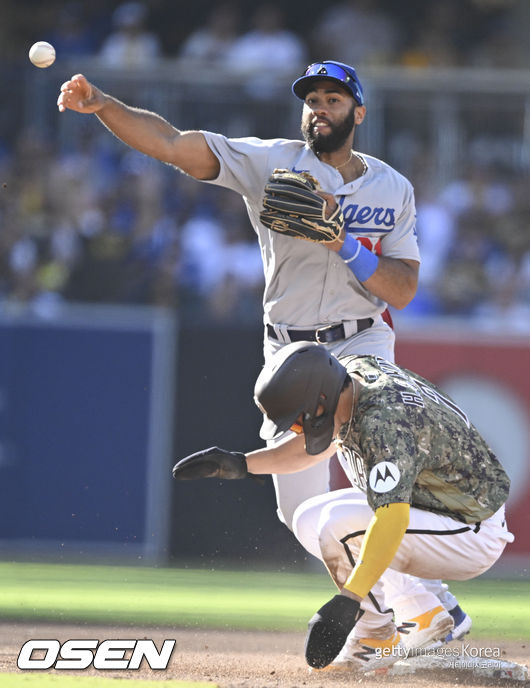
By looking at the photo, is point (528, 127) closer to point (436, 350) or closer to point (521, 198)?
point (521, 198)

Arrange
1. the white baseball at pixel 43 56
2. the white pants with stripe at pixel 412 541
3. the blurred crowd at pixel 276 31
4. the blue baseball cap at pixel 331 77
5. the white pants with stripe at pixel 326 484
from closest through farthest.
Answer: the white pants with stripe at pixel 412 541 → the white pants with stripe at pixel 326 484 → the white baseball at pixel 43 56 → the blue baseball cap at pixel 331 77 → the blurred crowd at pixel 276 31

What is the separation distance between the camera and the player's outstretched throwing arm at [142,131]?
196 inches

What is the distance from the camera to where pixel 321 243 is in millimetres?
5145

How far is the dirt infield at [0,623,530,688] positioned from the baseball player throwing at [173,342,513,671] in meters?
0.24

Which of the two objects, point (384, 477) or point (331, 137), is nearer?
point (384, 477)

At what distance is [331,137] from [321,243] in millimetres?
580

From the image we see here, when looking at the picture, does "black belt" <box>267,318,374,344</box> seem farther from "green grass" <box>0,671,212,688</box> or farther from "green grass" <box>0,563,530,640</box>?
"green grass" <box>0,563,530,640</box>

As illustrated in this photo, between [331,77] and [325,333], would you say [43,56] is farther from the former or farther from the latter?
[325,333]

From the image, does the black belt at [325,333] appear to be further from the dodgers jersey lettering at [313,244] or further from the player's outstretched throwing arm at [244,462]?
the player's outstretched throwing arm at [244,462]

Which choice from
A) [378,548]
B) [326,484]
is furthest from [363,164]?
[378,548]

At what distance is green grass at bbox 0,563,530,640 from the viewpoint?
6.96 meters

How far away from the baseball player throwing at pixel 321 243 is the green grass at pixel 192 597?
1770mm

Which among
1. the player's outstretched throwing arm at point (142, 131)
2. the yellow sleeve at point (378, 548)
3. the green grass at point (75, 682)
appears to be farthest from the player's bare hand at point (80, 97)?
the green grass at point (75, 682)

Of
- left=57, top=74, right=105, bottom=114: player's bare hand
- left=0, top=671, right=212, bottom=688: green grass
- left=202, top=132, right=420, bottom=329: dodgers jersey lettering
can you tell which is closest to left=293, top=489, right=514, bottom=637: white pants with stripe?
left=0, top=671, right=212, bottom=688: green grass
